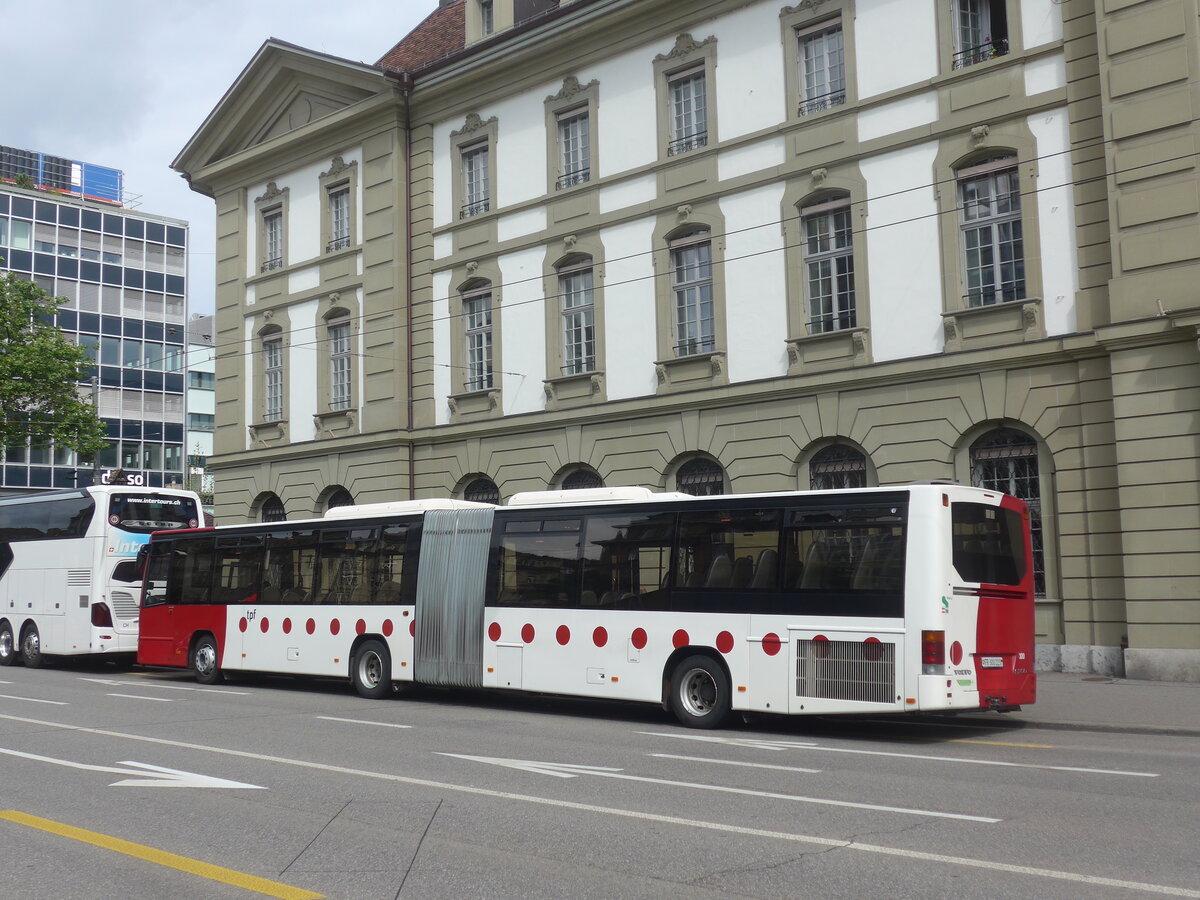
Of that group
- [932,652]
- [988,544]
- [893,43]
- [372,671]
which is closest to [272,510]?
[372,671]

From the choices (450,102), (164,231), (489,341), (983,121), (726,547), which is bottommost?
(726,547)

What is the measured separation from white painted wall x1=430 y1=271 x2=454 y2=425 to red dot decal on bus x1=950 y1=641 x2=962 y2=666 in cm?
1800

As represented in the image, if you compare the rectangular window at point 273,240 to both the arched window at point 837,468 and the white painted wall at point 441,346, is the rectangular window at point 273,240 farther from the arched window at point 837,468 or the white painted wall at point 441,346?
the arched window at point 837,468

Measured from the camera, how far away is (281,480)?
109 feet

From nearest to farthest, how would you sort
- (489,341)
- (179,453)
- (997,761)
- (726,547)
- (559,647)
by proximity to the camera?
(997,761) → (726,547) → (559,647) → (489,341) → (179,453)

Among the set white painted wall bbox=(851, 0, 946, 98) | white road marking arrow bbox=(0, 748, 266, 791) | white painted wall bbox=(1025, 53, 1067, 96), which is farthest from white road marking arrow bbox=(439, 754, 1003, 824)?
white painted wall bbox=(851, 0, 946, 98)

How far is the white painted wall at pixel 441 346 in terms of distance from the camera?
2967 cm

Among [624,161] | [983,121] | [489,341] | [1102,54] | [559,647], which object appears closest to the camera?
[559,647]

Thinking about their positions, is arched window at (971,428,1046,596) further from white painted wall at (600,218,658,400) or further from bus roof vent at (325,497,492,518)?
bus roof vent at (325,497,492,518)

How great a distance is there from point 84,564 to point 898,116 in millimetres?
17970

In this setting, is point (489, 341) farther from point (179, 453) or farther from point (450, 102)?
point (179, 453)

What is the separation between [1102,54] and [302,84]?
20.8 metres

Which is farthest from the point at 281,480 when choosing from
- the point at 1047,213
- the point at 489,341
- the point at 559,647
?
the point at 1047,213

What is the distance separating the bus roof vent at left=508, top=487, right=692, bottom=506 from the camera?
16.1 m
